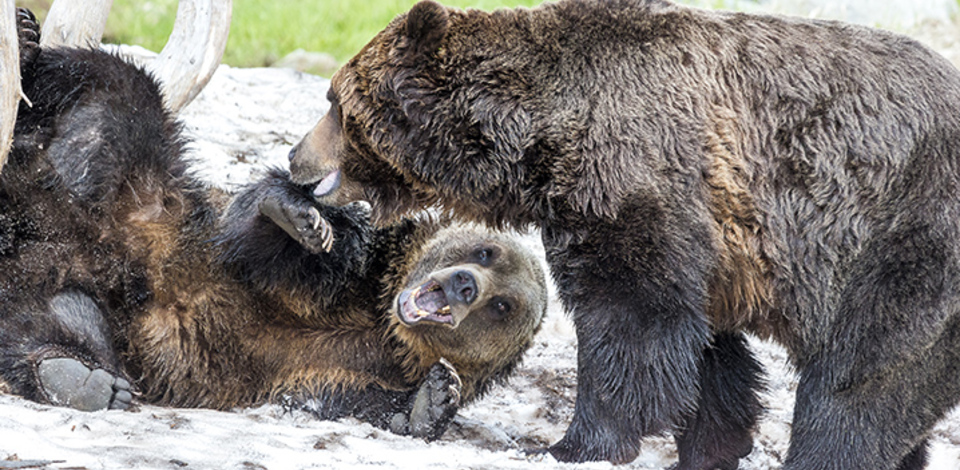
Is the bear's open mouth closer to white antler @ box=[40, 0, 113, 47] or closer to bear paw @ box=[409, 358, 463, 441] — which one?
bear paw @ box=[409, 358, 463, 441]

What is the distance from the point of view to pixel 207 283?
4891mm

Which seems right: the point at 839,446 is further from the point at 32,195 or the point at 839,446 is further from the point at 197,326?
the point at 32,195

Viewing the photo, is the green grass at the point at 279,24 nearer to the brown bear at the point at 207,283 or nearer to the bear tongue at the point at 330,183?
the brown bear at the point at 207,283

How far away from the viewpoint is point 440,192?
4.25 m

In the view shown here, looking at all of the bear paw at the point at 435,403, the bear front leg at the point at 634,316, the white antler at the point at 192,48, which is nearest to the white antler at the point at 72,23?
the white antler at the point at 192,48

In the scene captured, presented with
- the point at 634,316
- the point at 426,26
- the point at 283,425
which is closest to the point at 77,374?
the point at 283,425

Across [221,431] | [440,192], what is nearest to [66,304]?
[221,431]

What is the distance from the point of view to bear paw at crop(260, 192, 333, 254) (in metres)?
4.62

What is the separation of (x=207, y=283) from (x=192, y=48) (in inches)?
74.6

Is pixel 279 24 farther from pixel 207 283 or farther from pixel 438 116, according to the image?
pixel 438 116

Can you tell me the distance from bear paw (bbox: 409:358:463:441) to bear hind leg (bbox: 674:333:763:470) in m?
1.13

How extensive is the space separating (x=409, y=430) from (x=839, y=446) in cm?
195

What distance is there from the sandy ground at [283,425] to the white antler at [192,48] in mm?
456

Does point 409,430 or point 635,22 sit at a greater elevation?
point 635,22
